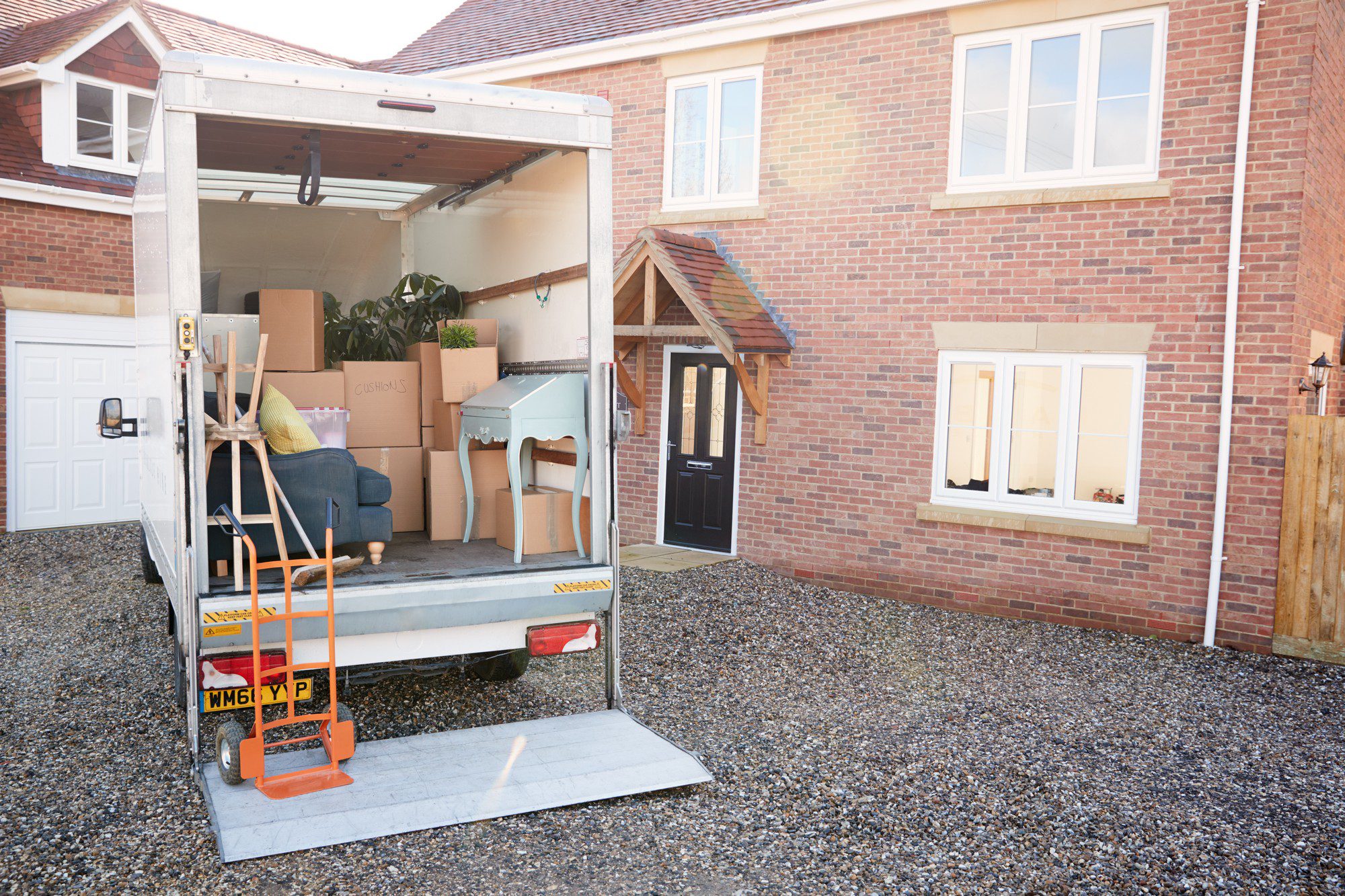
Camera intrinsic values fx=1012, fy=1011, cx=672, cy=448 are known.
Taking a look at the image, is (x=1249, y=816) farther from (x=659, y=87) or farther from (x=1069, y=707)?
(x=659, y=87)

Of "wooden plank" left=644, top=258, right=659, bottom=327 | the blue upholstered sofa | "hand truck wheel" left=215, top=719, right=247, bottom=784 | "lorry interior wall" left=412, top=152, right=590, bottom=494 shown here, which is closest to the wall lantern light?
"wooden plank" left=644, top=258, right=659, bottom=327

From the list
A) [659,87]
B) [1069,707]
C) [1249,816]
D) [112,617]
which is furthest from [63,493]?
[1249,816]

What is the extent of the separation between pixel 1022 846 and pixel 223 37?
14.9 meters

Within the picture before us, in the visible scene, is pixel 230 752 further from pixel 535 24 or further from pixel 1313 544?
pixel 535 24

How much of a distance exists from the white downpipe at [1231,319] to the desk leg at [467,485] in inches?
219

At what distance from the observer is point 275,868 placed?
3.64 metres

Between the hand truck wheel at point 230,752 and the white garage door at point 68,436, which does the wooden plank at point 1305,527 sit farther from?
the white garage door at point 68,436

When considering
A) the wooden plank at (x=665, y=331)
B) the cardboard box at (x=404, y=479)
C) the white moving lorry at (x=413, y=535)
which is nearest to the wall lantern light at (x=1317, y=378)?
the wooden plank at (x=665, y=331)

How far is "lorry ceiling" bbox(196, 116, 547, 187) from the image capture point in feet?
17.5

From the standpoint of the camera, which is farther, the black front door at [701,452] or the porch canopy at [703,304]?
the black front door at [701,452]

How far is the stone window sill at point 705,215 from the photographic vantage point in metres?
9.83

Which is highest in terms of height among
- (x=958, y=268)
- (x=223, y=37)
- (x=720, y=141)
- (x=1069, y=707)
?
(x=223, y=37)

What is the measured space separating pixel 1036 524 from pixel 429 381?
16.7ft

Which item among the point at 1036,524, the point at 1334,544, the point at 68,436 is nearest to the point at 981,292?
the point at 1036,524
